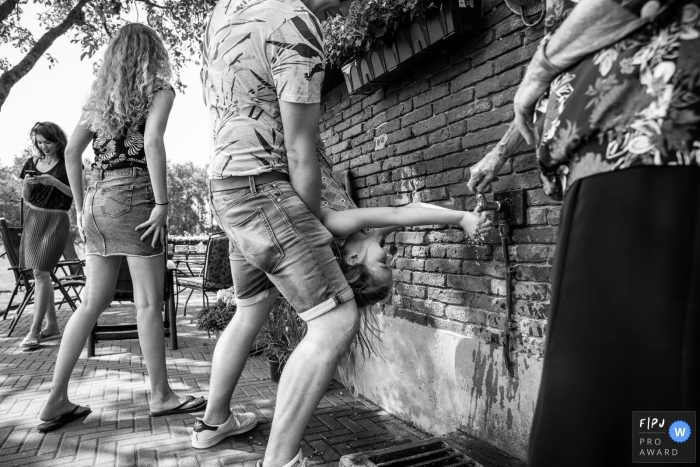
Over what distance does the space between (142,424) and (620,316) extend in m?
2.89

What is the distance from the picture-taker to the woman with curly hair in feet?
9.93

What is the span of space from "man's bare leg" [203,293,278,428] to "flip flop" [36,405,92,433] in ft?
3.31

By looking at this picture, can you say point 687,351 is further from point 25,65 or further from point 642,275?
point 25,65

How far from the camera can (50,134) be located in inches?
213

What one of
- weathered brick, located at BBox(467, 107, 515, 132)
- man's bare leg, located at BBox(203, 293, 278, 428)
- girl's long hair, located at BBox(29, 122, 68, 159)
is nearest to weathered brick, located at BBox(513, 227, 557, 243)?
weathered brick, located at BBox(467, 107, 515, 132)

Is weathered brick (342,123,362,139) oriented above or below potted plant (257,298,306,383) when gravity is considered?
above

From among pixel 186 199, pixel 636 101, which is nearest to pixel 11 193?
pixel 186 199

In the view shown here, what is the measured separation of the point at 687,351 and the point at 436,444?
5.47ft

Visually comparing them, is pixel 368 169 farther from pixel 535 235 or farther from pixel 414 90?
pixel 535 235

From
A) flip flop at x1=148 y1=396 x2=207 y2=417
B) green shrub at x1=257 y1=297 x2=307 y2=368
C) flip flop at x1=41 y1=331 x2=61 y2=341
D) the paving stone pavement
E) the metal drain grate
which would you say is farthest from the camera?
flip flop at x1=41 y1=331 x2=61 y2=341

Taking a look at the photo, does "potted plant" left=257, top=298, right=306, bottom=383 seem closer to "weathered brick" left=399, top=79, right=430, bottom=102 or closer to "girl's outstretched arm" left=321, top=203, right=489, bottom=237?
"weathered brick" left=399, top=79, right=430, bottom=102

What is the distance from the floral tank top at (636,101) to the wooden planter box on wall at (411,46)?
155cm

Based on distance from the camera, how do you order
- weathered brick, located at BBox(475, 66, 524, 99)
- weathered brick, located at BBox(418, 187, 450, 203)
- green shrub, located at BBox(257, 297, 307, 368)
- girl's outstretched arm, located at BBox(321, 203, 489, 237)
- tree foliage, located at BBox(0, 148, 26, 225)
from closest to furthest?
1. girl's outstretched arm, located at BBox(321, 203, 489, 237)
2. weathered brick, located at BBox(475, 66, 524, 99)
3. weathered brick, located at BBox(418, 187, 450, 203)
4. green shrub, located at BBox(257, 297, 307, 368)
5. tree foliage, located at BBox(0, 148, 26, 225)

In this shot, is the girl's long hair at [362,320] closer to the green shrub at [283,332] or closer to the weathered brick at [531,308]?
the green shrub at [283,332]
